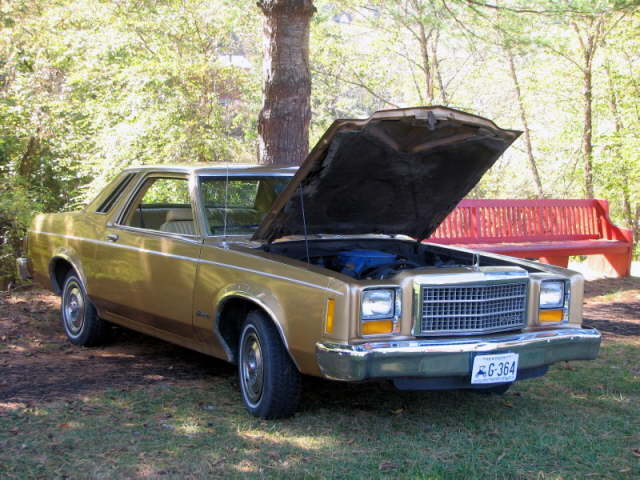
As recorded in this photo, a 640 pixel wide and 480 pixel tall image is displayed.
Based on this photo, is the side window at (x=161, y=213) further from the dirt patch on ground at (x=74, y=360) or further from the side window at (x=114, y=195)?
the dirt patch on ground at (x=74, y=360)

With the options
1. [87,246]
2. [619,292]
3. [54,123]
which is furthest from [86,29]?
[619,292]

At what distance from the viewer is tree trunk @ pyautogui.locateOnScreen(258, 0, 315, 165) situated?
7.87 metres

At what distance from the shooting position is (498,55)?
20891mm

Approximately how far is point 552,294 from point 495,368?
0.76m

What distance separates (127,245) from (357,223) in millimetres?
1755

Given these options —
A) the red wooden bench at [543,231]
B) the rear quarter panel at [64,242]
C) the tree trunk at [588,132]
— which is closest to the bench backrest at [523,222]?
the red wooden bench at [543,231]

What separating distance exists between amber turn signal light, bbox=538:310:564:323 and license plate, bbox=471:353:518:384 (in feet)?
1.58

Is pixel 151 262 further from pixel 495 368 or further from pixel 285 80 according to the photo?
pixel 285 80

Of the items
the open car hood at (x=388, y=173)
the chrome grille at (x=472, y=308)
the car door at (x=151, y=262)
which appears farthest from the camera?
the car door at (x=151, y=262)

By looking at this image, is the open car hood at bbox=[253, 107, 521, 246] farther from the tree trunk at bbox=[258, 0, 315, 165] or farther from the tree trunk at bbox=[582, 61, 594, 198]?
the tree trunk at bbox=[582, 61, 594, 198]

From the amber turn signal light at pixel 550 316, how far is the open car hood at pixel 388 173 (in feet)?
4.00

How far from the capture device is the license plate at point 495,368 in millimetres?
4230

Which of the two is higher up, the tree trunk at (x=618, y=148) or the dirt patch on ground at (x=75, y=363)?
the tree trunk at (x=618, y=148)

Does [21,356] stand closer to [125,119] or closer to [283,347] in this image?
[283,347]
